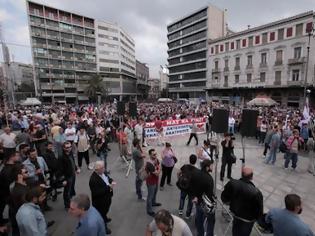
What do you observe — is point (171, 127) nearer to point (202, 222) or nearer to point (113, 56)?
point (202, 222)

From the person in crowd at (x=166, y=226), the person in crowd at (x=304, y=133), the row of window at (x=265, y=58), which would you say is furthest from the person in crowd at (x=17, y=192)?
the row of window at (x=265, y=58)

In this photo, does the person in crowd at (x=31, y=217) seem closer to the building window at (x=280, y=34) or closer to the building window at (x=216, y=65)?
the building window at (x=280, y=34)

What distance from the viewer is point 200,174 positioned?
12.9 ft

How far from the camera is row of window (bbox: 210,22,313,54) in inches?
1257

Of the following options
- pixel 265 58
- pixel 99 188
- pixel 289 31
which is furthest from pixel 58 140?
pixel 265 58

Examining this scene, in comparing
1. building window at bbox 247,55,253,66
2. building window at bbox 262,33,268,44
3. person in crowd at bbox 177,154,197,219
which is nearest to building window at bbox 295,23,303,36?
building window at bbox 262,33,268,44

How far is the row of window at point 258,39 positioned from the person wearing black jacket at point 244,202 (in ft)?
108

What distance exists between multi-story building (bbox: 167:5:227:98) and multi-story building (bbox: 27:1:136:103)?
17894 millimetres

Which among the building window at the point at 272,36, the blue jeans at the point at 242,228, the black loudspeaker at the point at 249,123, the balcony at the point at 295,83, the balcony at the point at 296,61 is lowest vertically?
the blue jeans at the point at 242,228

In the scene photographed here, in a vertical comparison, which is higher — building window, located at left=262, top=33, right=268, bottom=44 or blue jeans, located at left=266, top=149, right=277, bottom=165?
building window, located at left=262, top=33, right=268, bottom=44

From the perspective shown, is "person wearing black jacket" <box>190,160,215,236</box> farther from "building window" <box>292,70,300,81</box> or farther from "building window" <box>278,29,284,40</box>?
"building window" <box>278,29,284,40</box>

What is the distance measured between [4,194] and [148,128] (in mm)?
9241

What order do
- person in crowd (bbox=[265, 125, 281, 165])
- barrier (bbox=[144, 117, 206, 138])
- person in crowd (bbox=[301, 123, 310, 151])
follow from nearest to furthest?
person in crowd (bbox=[265, 125, 281, 165]), person in crowd (bbox=[301, 123, 310, 151]), barrier (bbox=[144, 117, 206, 138])

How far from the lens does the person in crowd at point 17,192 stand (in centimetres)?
336
